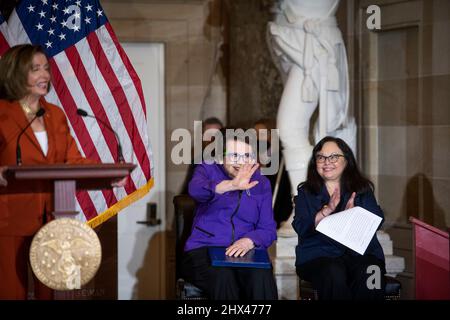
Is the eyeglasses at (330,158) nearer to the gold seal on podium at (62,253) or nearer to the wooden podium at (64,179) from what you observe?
the wooden podium at (64,179)

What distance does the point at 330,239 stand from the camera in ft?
14.0

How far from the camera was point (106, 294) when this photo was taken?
5957 mm

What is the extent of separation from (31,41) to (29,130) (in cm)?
126

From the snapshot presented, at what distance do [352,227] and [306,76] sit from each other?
5.05 feet

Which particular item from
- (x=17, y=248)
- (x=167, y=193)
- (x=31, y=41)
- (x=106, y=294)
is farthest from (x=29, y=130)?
(x=167, y=193)

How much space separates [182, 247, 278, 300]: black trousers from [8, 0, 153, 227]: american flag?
29.3 inches

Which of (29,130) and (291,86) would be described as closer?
(29,130)

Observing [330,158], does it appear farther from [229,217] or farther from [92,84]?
Answer: [92,84]

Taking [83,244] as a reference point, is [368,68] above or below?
above

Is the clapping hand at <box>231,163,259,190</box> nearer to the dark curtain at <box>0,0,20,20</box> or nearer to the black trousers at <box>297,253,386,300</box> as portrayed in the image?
the black trousers at <box>297,253,386,300</box>

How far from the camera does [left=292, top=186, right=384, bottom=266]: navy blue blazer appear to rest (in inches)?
167

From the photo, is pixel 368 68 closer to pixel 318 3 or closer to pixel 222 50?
pixel 318 3

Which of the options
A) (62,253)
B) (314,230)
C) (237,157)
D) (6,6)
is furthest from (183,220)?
(6,6)

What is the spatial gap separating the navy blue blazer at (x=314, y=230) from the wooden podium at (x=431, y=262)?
0.29m
